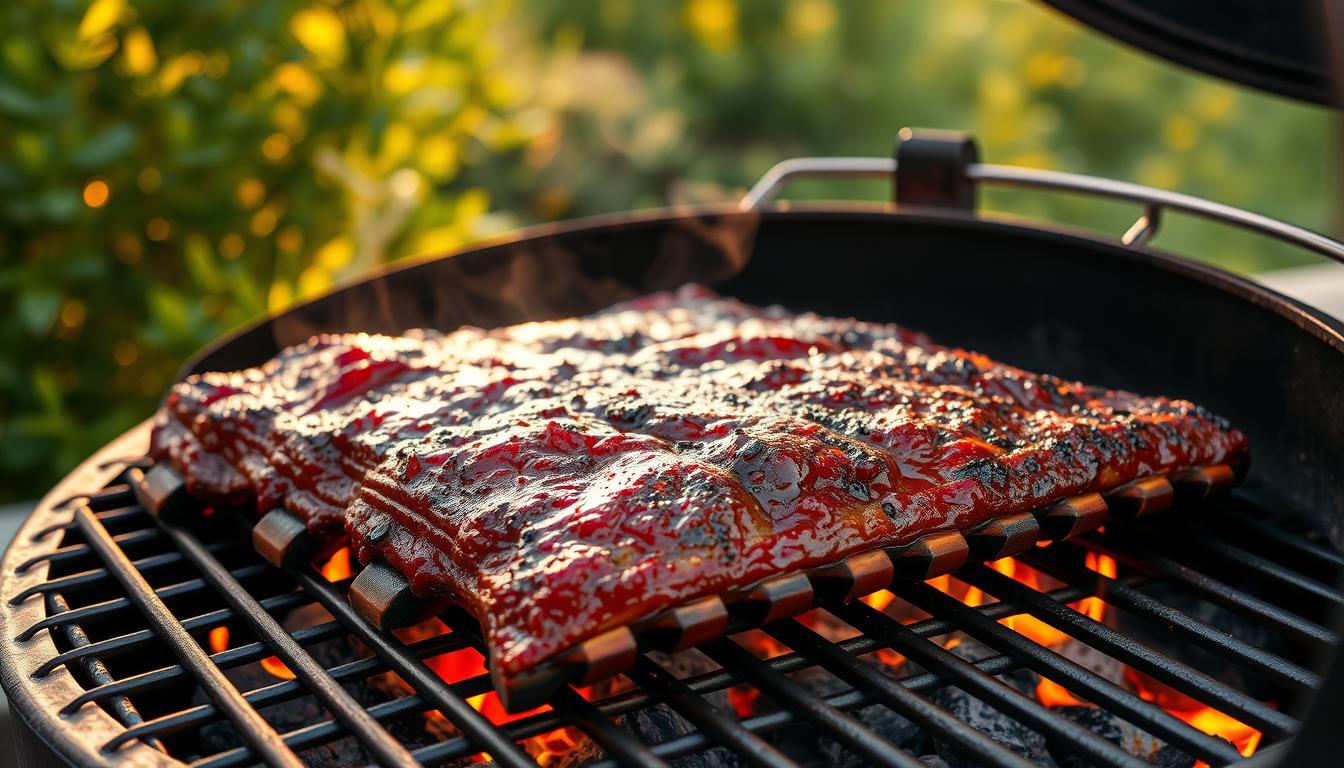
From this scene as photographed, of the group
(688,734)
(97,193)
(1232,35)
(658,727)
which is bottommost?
(658,727)

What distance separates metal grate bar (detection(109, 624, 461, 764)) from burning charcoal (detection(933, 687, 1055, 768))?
0.87 metres

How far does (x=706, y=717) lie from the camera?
5.59 ft

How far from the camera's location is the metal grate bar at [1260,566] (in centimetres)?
202

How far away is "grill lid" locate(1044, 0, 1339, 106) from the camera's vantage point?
2.88m

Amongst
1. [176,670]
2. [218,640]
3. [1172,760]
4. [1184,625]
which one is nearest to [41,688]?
[176,670]

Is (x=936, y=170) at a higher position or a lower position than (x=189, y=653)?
higher

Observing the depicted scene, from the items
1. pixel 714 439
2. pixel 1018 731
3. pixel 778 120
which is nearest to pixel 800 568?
pixel 714 439

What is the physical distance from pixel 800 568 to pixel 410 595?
633 millimetres

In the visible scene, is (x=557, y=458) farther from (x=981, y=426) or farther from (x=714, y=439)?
(x=981, y=426)

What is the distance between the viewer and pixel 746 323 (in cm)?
282

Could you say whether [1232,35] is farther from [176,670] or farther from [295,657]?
[176,670]

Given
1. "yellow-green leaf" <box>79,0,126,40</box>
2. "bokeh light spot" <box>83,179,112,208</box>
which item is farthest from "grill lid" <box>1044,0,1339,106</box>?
"bokeh light spot" <box>83,179,112,208</box>

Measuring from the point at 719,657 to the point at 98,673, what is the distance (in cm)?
97

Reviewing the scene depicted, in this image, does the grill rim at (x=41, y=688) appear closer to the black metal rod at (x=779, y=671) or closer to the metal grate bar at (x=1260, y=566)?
the black metal rod at (x=779, y=671)
